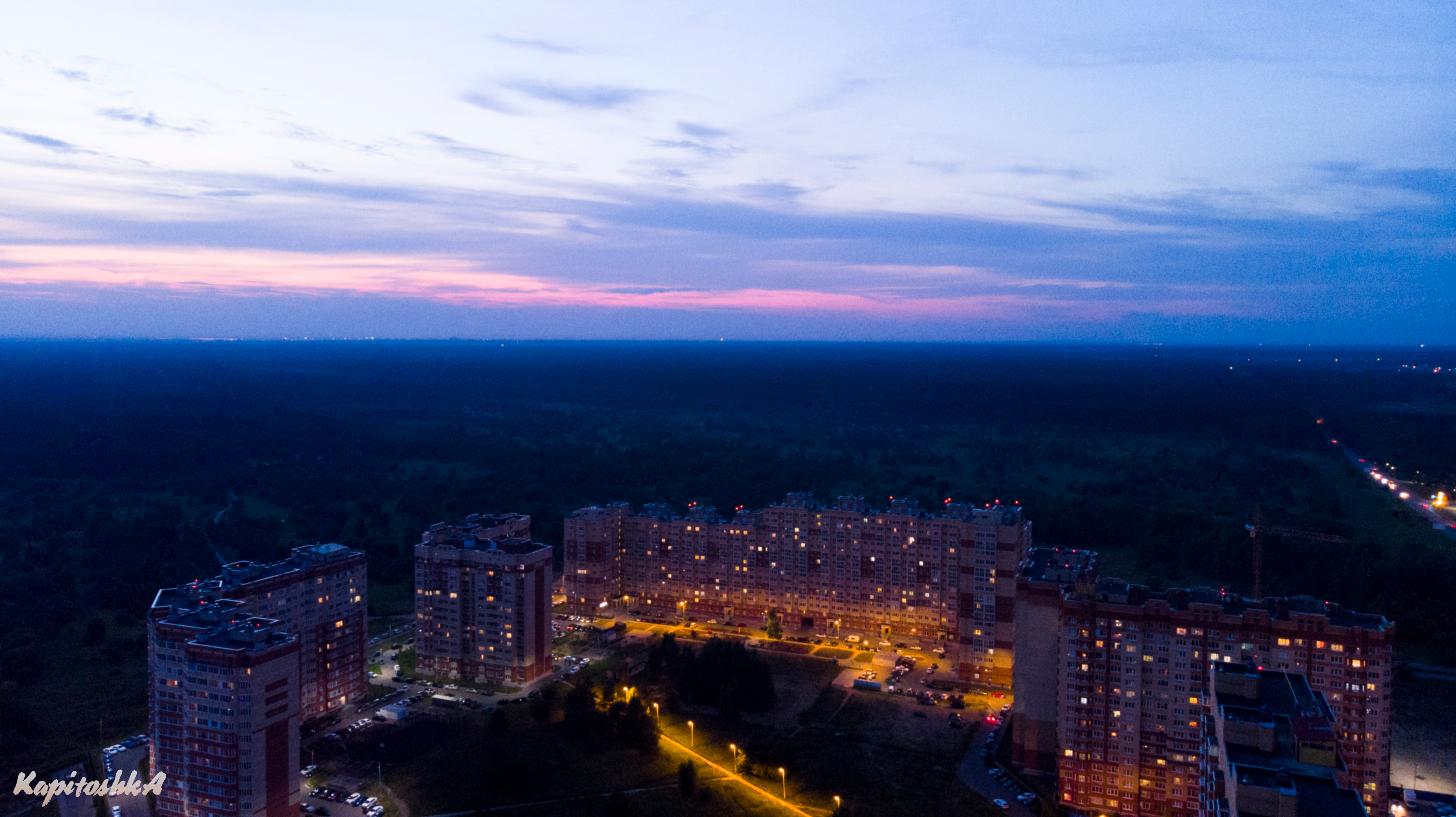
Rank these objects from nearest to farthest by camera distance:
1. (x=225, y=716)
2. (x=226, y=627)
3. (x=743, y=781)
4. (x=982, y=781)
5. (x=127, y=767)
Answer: (x=225, y=716) → (x=226, y=627) → (x=982, y=781) → (x=127, y=767) → (x=743, y=781)

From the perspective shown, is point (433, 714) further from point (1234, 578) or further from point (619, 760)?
point (1234, 578)

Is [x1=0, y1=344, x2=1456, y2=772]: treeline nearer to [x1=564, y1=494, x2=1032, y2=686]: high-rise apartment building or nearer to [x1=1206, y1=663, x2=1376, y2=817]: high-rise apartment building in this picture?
[x1=564, y1=494, x2=1032, y2=686]: high-rise apartment building

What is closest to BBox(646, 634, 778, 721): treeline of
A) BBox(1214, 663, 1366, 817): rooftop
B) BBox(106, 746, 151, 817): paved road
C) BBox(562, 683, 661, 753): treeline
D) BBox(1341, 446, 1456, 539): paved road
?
BBox(562, 683, 661, 753): treeline

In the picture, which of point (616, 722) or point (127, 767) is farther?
point (616, 722)

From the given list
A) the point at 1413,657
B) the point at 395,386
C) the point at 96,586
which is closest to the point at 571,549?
the point at 96,586

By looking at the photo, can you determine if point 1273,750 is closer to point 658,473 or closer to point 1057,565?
point 1057,565

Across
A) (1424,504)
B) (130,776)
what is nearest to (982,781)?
(130,776)

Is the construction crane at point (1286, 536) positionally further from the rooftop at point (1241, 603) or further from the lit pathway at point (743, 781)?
the lit pathway at point (743, 781)
